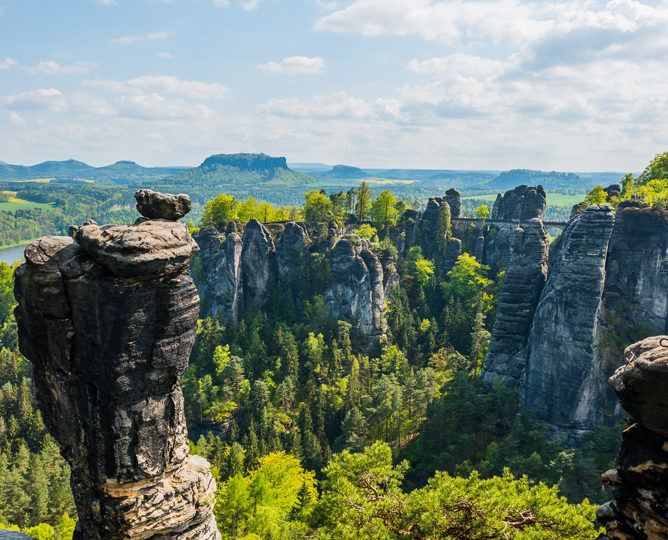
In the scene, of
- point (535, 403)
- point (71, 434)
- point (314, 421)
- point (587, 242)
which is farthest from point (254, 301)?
point (71, 434)

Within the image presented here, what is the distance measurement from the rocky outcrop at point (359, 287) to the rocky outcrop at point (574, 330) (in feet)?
76.0

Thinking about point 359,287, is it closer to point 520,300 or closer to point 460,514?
point 520,300

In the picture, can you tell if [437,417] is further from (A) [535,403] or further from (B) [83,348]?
(B) [83,348]

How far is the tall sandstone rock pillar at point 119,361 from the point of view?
39.1ft

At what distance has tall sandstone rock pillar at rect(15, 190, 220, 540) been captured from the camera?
11922 mm

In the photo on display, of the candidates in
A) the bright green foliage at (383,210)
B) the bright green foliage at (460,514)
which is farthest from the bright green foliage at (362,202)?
the bright green foliage at (460,514)

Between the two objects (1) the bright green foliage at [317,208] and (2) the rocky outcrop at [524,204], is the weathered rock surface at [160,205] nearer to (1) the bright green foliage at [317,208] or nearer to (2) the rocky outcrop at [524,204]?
(1) the bright green foliage at [317,208]

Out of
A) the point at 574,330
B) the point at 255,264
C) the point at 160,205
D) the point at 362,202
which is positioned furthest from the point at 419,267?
the point at 160,205

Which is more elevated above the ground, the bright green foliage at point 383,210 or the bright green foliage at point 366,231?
the bright green foliage at point 383,210

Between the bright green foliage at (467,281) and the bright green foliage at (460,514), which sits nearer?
the bright green foliage at (460,514)

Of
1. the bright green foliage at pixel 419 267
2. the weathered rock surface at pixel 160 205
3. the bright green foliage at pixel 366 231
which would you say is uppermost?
the weathered rock surface at pixel 160 205

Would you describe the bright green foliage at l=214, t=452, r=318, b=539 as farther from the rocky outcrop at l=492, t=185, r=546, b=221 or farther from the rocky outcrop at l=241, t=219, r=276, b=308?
the rocky outcrop at l=492, t=185, r=546, b=221

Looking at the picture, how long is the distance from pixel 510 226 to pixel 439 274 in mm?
13867

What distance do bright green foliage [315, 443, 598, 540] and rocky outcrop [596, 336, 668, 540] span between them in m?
3.93
